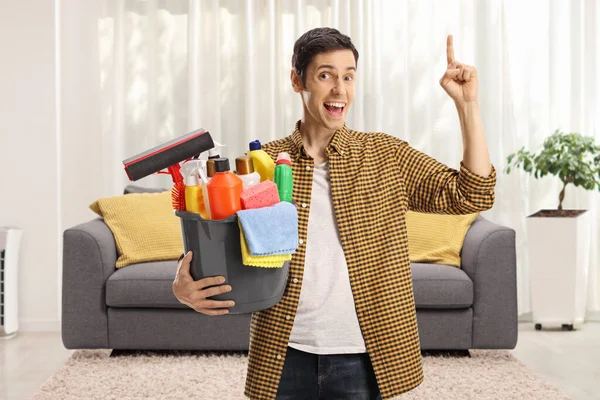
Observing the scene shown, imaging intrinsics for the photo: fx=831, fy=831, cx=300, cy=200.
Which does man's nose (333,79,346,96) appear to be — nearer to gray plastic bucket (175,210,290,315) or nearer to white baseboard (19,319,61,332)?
gray plastic bucket (175,210,290,315)

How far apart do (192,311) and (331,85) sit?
2.62 m

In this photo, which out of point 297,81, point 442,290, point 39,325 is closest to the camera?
point 297,81

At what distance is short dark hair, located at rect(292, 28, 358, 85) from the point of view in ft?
4.89

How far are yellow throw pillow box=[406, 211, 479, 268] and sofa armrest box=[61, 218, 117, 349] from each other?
151 cm

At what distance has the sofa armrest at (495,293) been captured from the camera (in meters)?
3.90

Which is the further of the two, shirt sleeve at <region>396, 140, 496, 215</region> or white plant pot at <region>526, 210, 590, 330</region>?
white plant pot at <region>526, 210, 590, 330</region>

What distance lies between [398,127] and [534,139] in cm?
84

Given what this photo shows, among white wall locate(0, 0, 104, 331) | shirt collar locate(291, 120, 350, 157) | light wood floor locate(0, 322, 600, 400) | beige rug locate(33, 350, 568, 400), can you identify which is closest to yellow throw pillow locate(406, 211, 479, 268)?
beige rug locate(33, 350, 568, 400)

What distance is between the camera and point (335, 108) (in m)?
1.50

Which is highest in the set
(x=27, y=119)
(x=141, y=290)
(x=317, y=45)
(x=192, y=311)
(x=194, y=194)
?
(x=27, y=119)

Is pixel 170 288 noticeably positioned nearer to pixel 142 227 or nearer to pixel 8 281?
pixel 142 227

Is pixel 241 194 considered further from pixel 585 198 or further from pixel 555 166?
pixel 585 198

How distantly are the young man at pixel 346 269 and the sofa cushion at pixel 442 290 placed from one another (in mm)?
2374

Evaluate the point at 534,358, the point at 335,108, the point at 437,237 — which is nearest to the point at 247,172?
the point at 335,108
